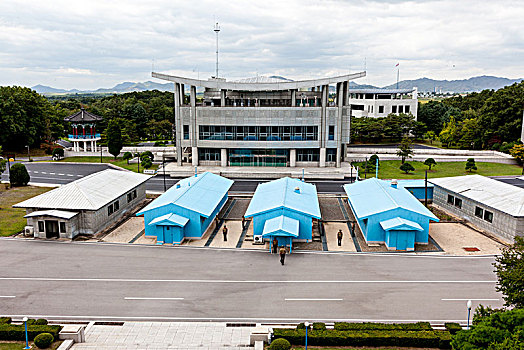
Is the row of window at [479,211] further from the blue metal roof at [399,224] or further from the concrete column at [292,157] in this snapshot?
the concrete column at [292,157]

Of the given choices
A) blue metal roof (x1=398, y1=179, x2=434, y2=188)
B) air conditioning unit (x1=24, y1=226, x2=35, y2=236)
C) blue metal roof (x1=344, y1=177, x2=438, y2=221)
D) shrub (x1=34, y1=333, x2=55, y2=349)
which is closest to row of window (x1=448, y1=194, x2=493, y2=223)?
blue metal roof (x1=398, y1=179, x2=434, y2=188)

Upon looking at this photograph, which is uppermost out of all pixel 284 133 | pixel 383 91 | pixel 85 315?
pixel 383 91

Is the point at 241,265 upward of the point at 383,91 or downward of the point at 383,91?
downward

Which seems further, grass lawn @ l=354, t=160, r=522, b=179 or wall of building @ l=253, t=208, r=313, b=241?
grass lawn @ l=354, t=160, r=522, b=179

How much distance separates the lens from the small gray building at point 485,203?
28.7 metres

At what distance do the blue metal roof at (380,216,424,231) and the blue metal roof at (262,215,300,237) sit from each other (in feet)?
19.6

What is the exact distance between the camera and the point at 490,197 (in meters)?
32.0

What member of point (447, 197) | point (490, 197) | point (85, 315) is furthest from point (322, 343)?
point (447, 197)

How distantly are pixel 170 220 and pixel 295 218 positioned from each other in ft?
29.0

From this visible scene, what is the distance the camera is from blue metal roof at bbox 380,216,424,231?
27.2 m

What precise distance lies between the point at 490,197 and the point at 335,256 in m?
14.6

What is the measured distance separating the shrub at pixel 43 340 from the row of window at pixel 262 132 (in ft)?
138

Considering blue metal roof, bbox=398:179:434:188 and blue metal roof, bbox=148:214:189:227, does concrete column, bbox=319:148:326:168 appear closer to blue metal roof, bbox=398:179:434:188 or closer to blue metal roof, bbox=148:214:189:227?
blue metal roof, bbox=398:179:434:188

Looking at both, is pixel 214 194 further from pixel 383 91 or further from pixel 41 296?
pixel 383 91
